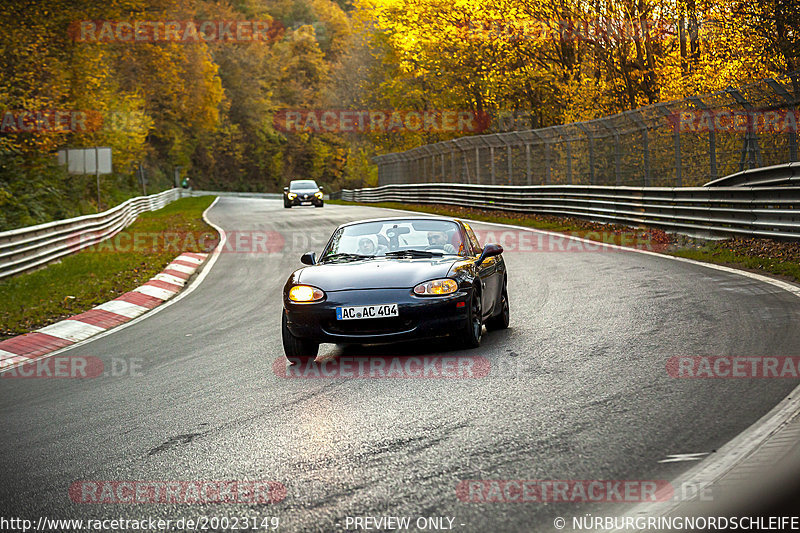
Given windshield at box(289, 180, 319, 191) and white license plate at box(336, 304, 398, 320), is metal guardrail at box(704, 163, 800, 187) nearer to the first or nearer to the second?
white license plate at box(336, 304, 398, 320)

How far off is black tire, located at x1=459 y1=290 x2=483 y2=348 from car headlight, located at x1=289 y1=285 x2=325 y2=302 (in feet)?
4.12

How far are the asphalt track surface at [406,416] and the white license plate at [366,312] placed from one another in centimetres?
64

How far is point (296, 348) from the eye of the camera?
8.10 metres

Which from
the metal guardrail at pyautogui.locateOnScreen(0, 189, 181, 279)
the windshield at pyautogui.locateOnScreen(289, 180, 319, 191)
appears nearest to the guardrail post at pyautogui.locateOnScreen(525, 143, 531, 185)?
the metal guardrail at pyautogui.locateOnScreen(0, 189, 181, 279)

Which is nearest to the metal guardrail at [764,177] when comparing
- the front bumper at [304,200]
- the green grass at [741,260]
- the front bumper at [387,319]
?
the green grass at [741,260]

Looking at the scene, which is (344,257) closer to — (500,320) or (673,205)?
(500,320)

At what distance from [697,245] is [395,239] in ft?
31.2

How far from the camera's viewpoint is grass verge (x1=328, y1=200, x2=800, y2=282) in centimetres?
1317

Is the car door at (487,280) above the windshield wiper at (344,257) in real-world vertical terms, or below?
below

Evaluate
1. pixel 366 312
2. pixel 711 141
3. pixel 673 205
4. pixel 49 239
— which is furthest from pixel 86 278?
pixel 711 141

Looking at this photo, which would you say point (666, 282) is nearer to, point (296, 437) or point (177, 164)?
point (296, 437)

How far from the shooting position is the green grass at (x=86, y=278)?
12.8 meters

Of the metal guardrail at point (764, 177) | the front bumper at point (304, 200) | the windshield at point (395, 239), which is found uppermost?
the front bumper at point (304, 200)

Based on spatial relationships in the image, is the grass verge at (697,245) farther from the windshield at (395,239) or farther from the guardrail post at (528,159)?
the windshield at (395,239)
